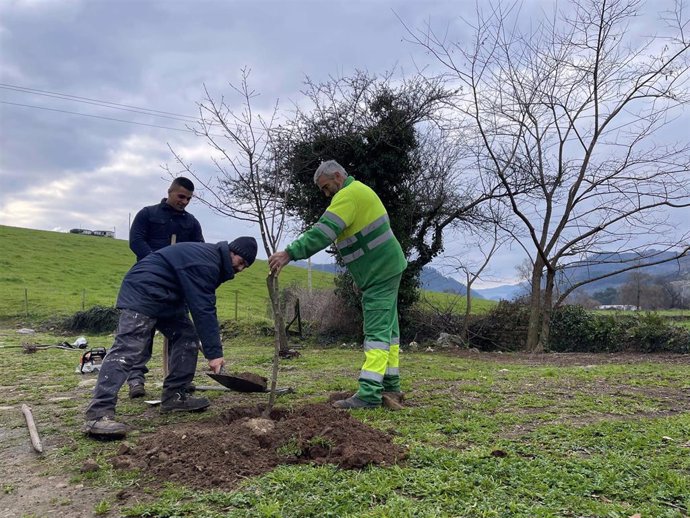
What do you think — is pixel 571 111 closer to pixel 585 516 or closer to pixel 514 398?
pixel 514 398

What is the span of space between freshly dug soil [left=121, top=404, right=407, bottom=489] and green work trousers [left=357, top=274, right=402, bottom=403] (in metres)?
0.75

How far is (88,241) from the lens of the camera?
1841 inches

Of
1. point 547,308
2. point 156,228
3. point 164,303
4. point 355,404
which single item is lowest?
point 355,404

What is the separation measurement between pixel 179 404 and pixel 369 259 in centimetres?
211

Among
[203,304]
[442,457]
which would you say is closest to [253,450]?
[442,457]

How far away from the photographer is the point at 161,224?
5.36 m

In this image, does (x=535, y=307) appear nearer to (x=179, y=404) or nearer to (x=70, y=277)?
(x=179, y=404)

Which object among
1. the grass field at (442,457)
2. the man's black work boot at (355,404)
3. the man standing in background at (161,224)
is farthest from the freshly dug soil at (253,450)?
the man standing in background at (161,224)

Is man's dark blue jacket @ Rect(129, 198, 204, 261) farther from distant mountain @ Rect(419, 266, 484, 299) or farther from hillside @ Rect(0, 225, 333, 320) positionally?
hillside @ Rect(0, 225, 333, 320)

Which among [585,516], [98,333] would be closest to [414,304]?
[98,333]

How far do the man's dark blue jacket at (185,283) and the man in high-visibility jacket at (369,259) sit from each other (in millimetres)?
815

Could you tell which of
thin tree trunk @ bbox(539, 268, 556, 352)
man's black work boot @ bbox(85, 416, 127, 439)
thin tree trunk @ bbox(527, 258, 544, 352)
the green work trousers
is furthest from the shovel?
thin tree trunk @ bbox(539, 268, 556, 352)

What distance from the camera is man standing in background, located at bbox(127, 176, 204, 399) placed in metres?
5.23

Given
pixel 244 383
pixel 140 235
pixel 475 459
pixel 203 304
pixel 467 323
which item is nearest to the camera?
pixel 475 459
